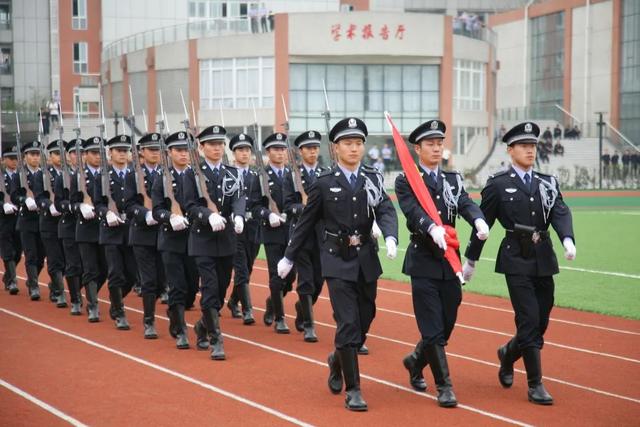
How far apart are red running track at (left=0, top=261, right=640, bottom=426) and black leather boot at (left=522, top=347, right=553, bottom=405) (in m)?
0.10

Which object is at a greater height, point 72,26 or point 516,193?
point 72,26

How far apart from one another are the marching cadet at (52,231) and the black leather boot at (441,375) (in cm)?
693

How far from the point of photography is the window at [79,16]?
2704 inches

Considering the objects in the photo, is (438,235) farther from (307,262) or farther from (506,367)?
(307,262)

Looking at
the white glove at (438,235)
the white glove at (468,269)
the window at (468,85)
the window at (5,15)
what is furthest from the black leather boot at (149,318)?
the window at (5,15)

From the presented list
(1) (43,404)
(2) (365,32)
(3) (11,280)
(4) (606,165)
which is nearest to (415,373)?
(1) (43,404)

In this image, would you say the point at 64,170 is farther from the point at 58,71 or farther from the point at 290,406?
the point at 58,71

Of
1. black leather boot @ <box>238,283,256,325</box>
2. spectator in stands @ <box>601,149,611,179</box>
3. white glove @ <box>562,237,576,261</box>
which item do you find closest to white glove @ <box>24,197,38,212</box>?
black leather boot @ <box>238,283,256,325</box>

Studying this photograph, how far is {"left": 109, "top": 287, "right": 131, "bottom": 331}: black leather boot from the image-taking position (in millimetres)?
11844

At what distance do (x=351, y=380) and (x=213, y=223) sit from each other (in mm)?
2521

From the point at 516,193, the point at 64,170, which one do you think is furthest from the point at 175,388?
the point at 64,170

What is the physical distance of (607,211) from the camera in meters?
35.5

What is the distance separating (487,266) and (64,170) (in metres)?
8.47

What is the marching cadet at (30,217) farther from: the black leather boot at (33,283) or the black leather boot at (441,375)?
the black leather boot at (441,375)
